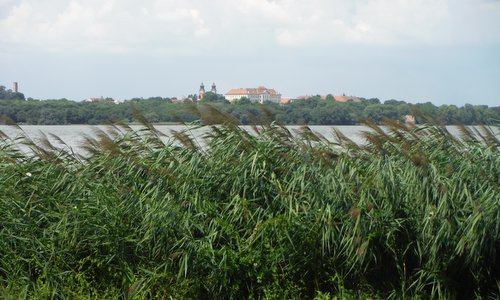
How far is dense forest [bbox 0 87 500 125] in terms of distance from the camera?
34.0ft

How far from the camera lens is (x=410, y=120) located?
10.8 m

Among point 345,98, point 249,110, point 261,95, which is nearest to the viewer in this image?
point 249,110

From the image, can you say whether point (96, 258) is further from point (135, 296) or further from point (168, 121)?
point (168, 121)

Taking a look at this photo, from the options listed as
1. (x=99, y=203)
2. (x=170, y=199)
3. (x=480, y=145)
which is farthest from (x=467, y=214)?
(x=99, y=203)

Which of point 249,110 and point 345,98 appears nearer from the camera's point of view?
point 249,110

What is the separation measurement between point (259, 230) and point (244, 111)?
2.58 m

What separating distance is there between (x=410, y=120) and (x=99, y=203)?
4507 mm

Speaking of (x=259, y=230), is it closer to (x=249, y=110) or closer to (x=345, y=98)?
(x=249, y=110)

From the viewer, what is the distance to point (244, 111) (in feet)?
35.1

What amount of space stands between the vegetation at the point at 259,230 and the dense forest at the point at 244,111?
3.25ft

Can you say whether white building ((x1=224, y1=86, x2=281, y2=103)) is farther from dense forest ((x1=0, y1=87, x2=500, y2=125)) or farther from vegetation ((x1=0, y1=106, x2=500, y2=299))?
vegetation ((x1=0, y1=106, x2=500, y2=299))

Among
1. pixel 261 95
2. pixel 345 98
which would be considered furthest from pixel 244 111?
pixel 345 98

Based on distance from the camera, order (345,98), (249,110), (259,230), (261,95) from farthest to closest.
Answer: (345,98) < (261,95) < (249,110) < (259,230)

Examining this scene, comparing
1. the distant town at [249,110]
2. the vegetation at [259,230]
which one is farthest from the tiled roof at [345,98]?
the vegetation at [259,230]
